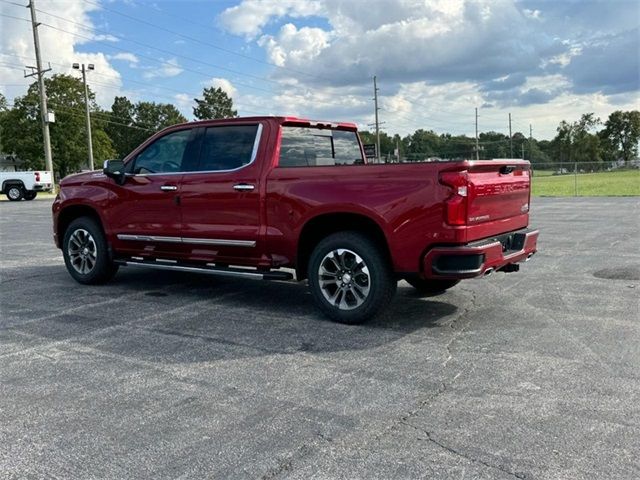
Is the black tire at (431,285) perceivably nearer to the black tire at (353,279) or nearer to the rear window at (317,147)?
the black tire at (353,279)

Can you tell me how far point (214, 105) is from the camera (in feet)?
328

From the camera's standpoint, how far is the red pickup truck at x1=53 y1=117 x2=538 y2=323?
5.11 m

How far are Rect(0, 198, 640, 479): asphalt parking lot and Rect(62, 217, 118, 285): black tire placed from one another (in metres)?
0.38

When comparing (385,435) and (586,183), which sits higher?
(586,183)

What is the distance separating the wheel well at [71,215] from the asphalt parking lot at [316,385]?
3.43 ft

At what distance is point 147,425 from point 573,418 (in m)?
2.46

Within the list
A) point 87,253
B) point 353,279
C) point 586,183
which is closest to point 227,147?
point 353,279

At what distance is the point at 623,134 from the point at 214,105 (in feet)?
260

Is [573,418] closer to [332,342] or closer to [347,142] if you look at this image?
[332,342]

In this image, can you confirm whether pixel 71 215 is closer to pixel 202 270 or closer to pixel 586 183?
pixel 202 270

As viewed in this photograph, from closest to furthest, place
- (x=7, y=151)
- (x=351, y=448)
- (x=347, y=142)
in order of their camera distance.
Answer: (x=351, y=448), (x=347, y=142), (x=7, y=151)

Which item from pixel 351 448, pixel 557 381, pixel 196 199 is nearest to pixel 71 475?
pixel 351 448

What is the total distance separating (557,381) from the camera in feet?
13.3

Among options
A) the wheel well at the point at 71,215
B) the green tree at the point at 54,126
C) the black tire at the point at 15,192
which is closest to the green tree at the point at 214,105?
the green tree at the point at 54,126
